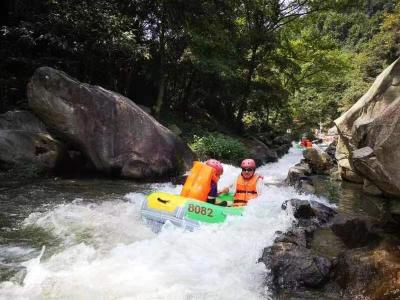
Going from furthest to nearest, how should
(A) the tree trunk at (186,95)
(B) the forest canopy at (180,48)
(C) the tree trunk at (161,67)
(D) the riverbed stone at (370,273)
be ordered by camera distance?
(A) the tree trunk at (186,95), (C) the tree trunk at (161,67), (B) the forest canopy at (180,48), (D) the riverbed stone at (370,273)

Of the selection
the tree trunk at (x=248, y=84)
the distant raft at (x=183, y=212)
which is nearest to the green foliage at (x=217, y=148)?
the tree trunk at (x=248, y=84)

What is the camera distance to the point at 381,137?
543 centimetres

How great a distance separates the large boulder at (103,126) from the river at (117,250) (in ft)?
6.69

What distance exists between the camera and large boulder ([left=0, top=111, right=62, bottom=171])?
993 centimetres

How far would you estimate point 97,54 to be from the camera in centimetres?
1430

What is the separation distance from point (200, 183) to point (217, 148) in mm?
8506

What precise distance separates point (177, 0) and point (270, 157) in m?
8.81

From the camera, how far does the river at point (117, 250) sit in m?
4.68

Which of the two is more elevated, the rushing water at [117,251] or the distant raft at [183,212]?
the distant raft at [183,212]

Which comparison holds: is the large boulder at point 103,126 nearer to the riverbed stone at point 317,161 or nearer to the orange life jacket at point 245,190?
the orange life jacket at point 245,190

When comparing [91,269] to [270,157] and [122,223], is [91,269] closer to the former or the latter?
[122,223]

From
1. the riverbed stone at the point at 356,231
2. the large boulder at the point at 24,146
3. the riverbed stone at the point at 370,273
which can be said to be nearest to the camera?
the riverbed stone at the point at 370,273

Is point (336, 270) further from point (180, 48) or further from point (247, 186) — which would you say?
point (180, 48)

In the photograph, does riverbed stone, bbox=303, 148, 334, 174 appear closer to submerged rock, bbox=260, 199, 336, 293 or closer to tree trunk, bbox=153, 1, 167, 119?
tree trunk, bbox=153, 1, 167, 119
